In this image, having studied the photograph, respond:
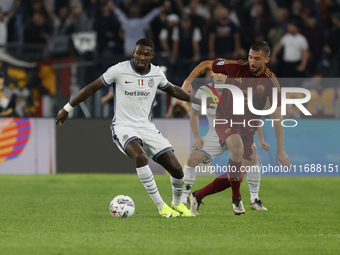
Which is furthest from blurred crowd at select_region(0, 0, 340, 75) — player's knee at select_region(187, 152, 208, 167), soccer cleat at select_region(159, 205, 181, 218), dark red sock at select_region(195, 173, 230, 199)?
soccer cleat at select_region(159, 205, 181, 218)

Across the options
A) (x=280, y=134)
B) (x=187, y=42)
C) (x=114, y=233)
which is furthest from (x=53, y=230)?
(x=187, y=42)

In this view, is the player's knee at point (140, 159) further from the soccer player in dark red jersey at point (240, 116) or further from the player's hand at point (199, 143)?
the player's hand at point (199, 143)

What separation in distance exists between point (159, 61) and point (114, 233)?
8.43 metres

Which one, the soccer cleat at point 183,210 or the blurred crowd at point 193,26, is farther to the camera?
the blurred crowd at point 193,26

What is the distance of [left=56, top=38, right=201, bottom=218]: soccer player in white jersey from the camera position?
805 centimetres

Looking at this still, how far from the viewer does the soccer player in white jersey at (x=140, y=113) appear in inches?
317

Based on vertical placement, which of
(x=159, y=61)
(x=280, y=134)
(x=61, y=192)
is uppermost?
(x=159, y=61)

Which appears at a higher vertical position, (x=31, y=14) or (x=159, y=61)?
(x=31, y=14)

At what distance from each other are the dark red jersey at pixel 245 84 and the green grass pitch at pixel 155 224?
1.30 metres

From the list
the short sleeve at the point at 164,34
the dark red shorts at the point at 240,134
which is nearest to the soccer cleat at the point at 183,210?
the dark red shorts at the point at 240,134

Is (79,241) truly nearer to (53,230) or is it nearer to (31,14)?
(53,230)

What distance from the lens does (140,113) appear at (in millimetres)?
8289

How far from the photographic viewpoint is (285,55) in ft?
52.4

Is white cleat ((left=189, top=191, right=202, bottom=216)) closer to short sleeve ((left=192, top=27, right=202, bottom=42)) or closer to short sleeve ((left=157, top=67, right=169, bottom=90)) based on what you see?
short sleeve ((left=157, top=67, right=169, bottom=90))
